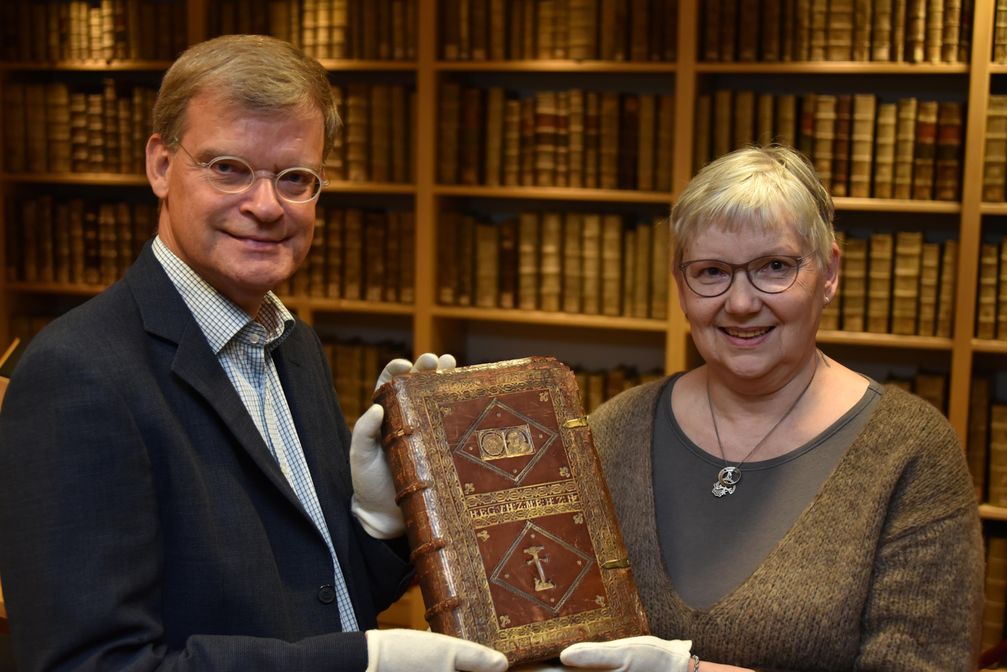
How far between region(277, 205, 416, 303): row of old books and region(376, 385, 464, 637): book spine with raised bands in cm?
247

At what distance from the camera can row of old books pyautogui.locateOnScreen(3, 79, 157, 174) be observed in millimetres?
4164

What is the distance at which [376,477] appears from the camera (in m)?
1.55

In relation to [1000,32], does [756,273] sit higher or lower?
lower

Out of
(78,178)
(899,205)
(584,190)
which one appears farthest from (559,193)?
(78,178)

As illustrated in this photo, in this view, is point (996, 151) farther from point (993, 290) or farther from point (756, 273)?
point (756, 273)

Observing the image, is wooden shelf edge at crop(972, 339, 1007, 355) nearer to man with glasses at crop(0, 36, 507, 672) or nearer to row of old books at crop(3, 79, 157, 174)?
man with glasses at crop(0, 36, 507, 672)

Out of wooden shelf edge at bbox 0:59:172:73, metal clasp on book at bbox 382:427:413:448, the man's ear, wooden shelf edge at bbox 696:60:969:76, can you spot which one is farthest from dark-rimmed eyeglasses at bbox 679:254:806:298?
wooden shelf edge at bbox 0:59:172:73

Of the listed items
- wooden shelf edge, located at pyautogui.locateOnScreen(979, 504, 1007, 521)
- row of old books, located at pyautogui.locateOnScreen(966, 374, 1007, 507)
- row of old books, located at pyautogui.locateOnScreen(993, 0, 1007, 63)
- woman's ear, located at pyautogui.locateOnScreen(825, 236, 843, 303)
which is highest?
row of old books, located at pyautogui.locateOnScreen(993, 0, 1007, 63)

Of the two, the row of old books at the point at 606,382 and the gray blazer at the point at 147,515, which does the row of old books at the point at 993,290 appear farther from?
the gray blazer at the point at 147,515

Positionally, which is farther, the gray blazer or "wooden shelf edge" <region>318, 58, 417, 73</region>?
"wooden shelf edge" <region>318, 58, 417, 73</region>

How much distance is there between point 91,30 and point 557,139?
6.32 feet

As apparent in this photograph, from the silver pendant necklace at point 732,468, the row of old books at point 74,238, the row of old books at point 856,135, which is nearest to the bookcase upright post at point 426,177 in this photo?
the row of old books at point 856,135

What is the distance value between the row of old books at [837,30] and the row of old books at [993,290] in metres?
0.61

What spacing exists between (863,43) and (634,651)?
2582 millimetres
